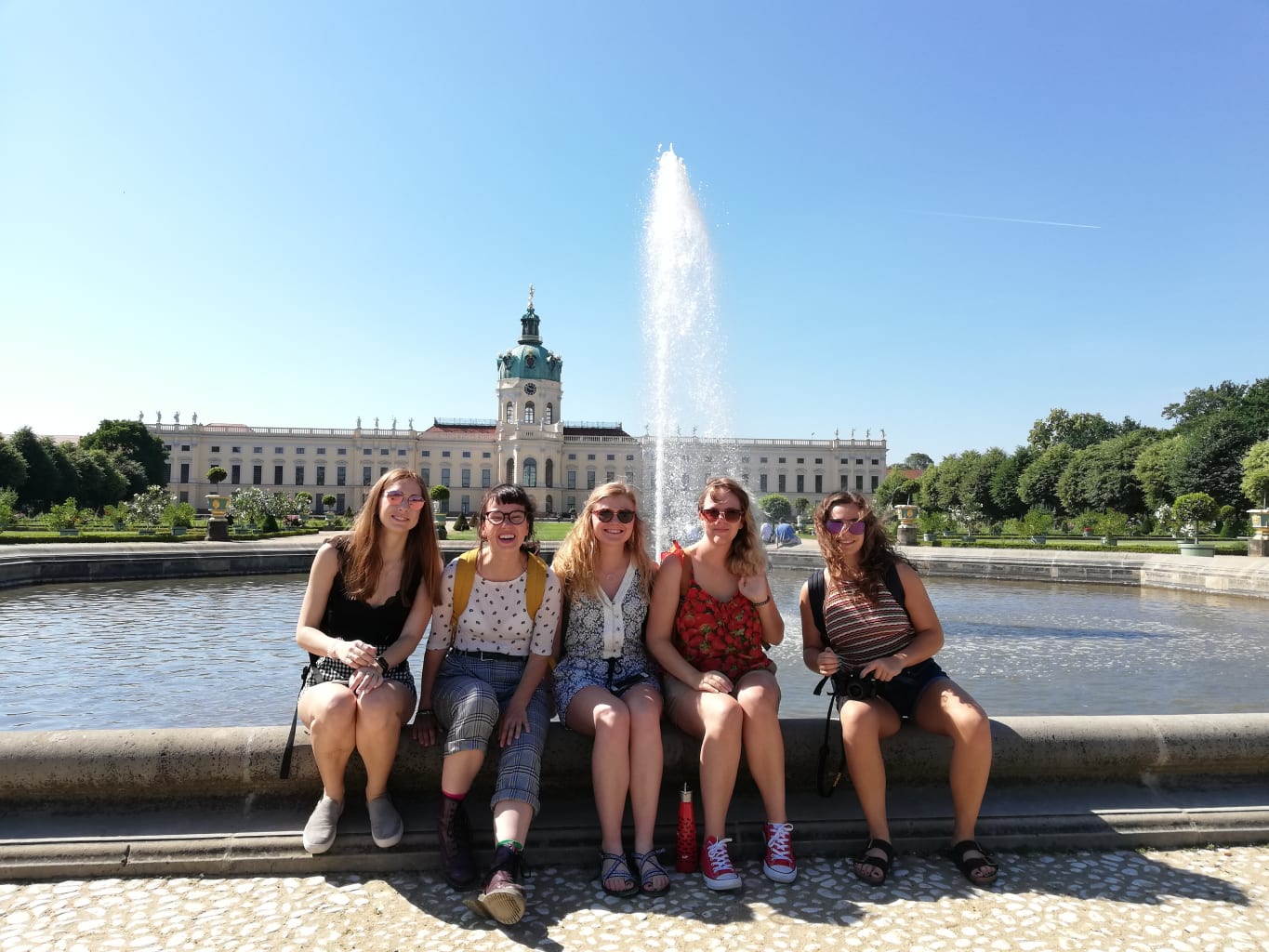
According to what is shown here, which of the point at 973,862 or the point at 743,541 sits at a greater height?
the point at 743,541

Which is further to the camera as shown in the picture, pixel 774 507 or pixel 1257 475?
pixel 774 507

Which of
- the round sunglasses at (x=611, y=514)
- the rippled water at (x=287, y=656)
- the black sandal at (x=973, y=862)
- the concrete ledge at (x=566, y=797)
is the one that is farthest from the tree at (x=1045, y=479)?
the round sunglasses at (x=611, y=514)

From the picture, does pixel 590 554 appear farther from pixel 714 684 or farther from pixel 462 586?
pixel 714 684

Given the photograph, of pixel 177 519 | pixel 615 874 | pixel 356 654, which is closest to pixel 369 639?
pixel 356 654

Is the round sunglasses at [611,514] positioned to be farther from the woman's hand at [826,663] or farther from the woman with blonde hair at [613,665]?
the woman's hand at [826,663]

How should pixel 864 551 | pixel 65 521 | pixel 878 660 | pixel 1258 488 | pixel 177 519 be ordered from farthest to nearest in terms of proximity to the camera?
pixel 1258 488 < pixel 177 519 < pixel 65 521 < pixel 864 551 < pixel 878 660

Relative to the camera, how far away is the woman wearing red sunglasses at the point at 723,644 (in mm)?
2779

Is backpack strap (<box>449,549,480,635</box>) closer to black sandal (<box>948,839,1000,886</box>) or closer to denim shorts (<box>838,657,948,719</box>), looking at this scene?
denim shorts (<box>838,657,948,719</box>)

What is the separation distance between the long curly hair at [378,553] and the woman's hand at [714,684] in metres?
1.00

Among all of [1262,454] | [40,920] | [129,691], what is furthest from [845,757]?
[1262,454]

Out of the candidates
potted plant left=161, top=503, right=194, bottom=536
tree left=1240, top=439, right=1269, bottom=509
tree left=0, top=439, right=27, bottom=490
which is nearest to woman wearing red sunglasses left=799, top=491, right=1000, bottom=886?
potted plant left=161, top=503, right=194, bottom=536

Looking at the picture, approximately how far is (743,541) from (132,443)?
206 feet

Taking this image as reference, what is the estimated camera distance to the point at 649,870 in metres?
2.59

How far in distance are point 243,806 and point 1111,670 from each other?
616 cm
